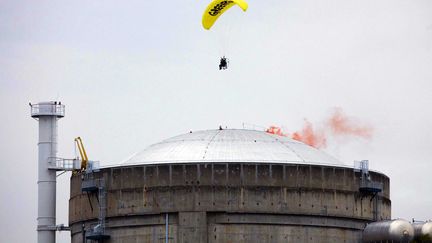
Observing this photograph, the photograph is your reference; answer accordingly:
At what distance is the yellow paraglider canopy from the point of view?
130375mm

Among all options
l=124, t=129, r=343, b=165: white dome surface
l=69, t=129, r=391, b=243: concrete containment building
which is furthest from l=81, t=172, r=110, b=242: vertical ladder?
l=124, t=129, r=343, b=165: white dome surface

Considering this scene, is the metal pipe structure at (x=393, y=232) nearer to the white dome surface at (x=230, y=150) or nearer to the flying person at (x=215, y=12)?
the white dome surface at (x=230, y=150)

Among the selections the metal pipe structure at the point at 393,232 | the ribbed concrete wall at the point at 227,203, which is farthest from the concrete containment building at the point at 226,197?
the metal pipe structure at the point at 393,232

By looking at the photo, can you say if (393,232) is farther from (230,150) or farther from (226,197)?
(230,150)

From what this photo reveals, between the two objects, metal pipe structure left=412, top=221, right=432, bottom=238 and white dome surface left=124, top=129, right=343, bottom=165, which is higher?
white dome surface left=124, top=129, right=343, bottom=165

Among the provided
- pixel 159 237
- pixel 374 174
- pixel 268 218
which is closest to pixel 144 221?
pixel 159 237

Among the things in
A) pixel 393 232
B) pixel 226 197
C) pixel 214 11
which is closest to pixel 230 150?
pixel 226 197

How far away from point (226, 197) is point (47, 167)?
64.3 feet

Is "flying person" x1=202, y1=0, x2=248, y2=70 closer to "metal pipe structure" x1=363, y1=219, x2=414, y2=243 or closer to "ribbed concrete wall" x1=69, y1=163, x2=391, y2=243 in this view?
"ribbed concrete wall" x1=69, y1=163, x2=391, y2=243

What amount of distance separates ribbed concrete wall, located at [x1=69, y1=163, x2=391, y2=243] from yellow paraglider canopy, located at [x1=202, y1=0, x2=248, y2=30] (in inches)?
477

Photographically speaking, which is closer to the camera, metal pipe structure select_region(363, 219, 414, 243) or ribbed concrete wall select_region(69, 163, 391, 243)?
metal pipe structure select_region(363, 219, 414, 243)

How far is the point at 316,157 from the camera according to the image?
138 meters

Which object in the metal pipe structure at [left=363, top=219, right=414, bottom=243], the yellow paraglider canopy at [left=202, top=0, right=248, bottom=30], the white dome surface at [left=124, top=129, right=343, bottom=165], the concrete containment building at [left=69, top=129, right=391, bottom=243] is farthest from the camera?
the white dome surface at [left=124, top=129, right=343, bottom=165]

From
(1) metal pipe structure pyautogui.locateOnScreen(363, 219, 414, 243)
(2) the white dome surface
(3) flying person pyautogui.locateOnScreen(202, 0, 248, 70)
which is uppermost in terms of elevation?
(3) flying person pyautogui.locateOnScreen(202, 0, 248, 70)
